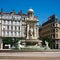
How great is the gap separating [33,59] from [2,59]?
2630mm

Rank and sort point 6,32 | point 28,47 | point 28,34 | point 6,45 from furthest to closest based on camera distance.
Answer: point 6,32
point 6,45
point 28,34
point 28,47

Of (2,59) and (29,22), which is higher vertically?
(29,22)

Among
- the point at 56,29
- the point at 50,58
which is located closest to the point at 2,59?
the point at 50,58

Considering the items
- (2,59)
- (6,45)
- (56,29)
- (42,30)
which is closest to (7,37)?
(6,45)

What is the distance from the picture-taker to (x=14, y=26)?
316 ft

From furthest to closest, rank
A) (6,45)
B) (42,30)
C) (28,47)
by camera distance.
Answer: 1. (42,30)
2. (6,45)
3. (28,47)

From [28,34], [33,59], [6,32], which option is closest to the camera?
[33,59]

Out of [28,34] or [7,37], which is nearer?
[28,34]

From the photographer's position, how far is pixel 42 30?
400 feet

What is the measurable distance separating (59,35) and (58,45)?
4425mm

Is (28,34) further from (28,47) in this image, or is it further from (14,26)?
(14,26)

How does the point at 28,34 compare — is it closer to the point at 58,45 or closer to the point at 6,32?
the point at 6,32

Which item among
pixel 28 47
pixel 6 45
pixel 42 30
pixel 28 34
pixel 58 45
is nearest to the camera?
pixel 28 47

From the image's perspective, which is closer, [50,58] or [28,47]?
[50,58]
